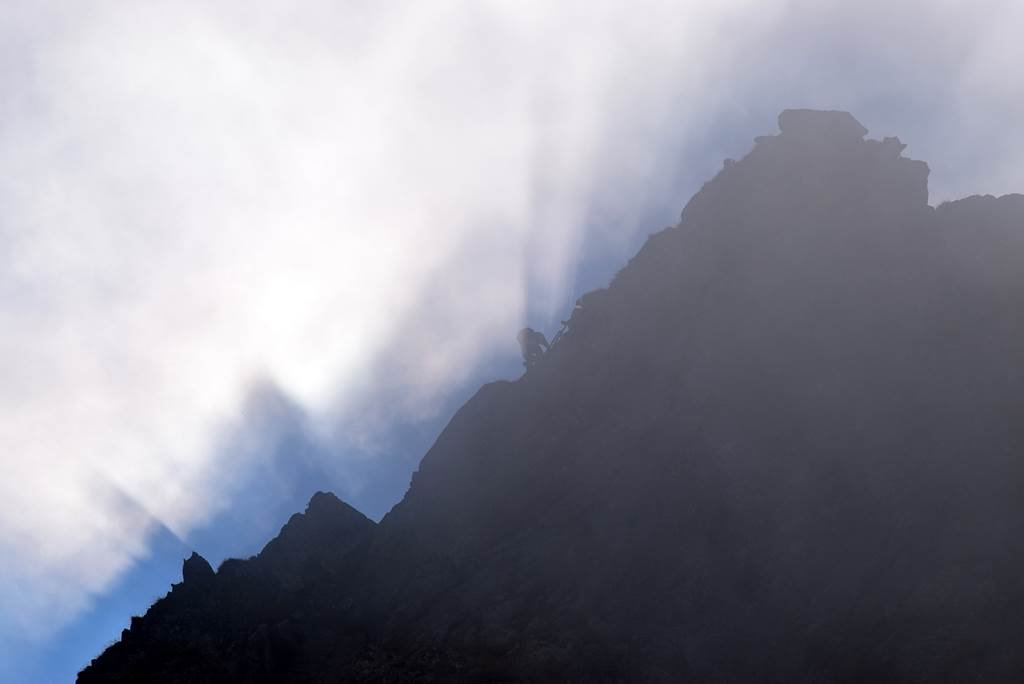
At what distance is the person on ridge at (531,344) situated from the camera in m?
125

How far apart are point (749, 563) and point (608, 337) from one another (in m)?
41.7

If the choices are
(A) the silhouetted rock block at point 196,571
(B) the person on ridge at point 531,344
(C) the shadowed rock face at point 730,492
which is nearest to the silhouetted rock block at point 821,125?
(C) the shadowed rock face at point 730,492

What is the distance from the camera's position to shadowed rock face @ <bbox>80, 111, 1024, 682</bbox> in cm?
5516

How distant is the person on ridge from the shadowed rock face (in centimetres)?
1871

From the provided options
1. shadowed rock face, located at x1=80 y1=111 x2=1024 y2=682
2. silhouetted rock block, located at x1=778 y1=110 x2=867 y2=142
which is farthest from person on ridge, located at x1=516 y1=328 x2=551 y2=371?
silhouetted rock block, located at x1=778 y1=110 x2=867 y2=142

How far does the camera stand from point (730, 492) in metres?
67.8

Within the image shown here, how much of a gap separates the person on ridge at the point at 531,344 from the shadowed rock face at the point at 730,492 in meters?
18.7

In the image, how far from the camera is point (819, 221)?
3467 inches

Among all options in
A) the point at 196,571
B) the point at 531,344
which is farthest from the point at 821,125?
the point at 196,571

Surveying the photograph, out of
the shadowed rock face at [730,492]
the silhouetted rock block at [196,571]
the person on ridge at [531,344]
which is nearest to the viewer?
the shadowed rock face at [730,492]

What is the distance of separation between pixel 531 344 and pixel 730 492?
211 feet

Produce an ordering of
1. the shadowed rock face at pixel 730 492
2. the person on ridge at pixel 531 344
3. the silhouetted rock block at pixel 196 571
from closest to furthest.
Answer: the shadowed rock face at pixel 730 492
the silhouetted rock block at pixel 196 571
the person on ridge at pixel 531 344

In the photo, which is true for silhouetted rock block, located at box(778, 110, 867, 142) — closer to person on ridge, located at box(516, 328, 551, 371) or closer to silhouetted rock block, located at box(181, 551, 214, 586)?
person on ridge, located at box(516, 328, 551, 371)

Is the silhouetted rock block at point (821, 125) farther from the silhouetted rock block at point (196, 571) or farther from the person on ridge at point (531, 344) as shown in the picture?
the silhouetted rock block at point (196, 571)
